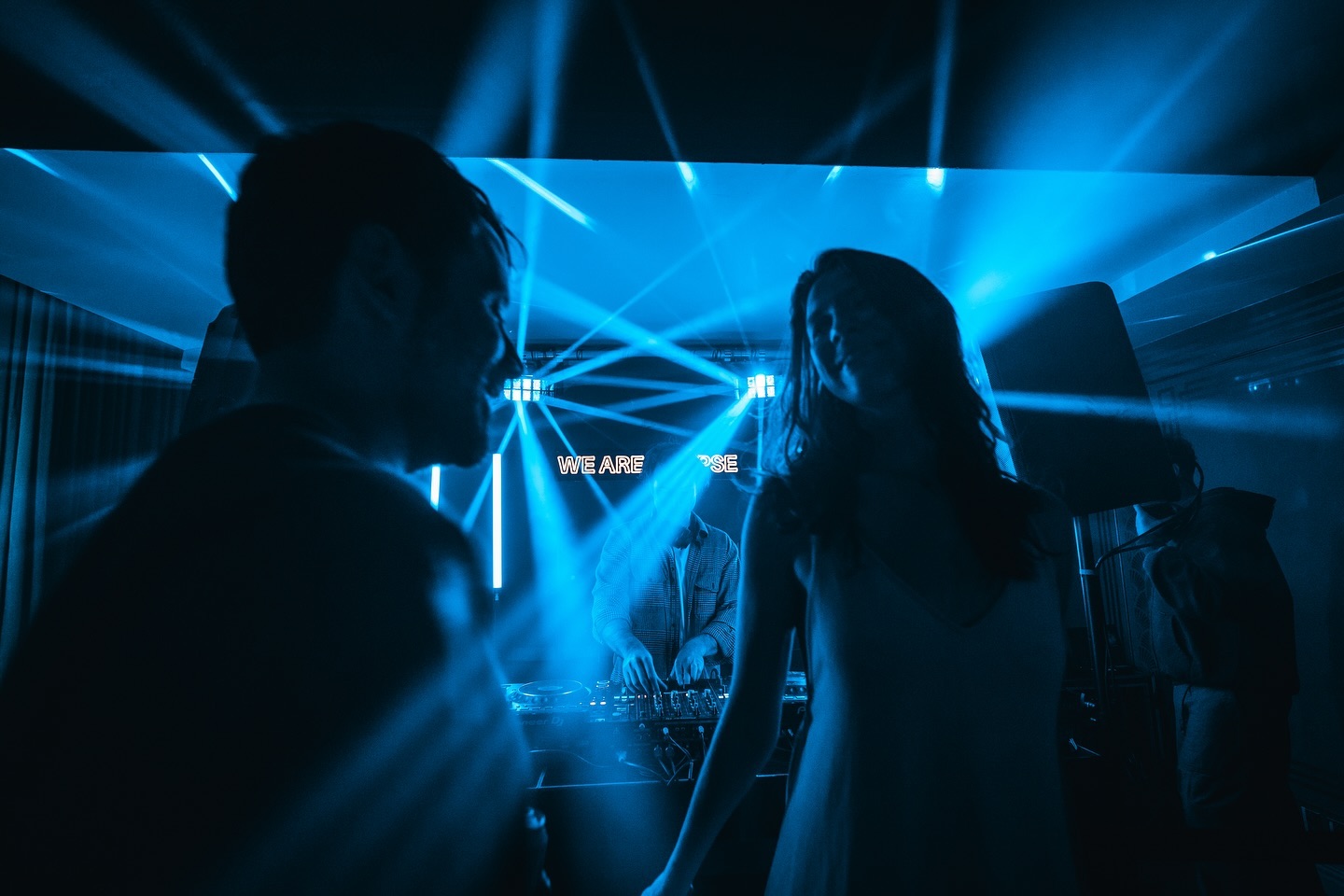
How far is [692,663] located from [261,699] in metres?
3.02

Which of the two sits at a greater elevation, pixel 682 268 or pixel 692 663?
pixel 682 268

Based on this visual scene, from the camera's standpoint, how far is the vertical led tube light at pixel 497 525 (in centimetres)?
658

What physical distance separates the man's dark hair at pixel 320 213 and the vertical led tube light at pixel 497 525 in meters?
5.97

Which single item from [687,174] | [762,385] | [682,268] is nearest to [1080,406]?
[687,174]

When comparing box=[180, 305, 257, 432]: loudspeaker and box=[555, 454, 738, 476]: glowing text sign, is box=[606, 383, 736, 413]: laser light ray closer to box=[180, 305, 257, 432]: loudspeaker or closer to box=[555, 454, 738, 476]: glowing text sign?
box=[555, 454, 738, 476]: glowing text sign

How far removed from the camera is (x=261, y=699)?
1.48 ft

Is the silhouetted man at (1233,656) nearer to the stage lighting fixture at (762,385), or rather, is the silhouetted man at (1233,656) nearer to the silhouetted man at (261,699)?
the silhouetted man at (261,699)

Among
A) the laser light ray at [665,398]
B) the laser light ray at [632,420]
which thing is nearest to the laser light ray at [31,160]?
the laser light ray at [632,420]

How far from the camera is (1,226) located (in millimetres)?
3998

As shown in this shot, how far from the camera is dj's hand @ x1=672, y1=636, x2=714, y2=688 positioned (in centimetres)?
322

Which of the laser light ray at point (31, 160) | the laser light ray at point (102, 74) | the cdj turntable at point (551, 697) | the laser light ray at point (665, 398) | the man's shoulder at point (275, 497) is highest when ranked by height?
the laser light ray at point (31, 160)

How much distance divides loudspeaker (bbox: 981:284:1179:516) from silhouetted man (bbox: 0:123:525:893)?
4.91 ft

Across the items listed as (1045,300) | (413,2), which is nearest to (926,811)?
(1045,300)

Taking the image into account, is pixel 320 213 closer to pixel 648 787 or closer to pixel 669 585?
pixel 648 787
